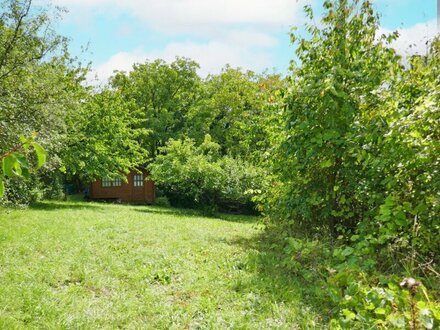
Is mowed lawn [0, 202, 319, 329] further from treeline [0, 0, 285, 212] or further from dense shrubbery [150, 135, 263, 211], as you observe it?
dense shrubbery [150, 135, 263, 211]

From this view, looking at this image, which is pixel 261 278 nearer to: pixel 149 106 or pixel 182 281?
pixel 182 281

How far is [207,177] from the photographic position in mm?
18859

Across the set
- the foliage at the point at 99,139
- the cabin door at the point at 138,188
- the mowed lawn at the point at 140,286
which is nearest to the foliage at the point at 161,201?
the cabin door at the point at 138,188

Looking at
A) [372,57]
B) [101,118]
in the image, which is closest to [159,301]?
[372,57]

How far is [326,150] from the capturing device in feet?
20.8

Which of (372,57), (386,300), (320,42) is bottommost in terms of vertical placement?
(386,300)

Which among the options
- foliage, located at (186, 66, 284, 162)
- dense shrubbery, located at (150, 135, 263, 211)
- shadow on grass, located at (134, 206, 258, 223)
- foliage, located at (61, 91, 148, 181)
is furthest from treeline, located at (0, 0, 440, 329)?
foliage, located at (186, 66, 284, 162)

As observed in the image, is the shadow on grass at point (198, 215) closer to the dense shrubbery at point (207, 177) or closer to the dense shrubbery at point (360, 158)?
the dense shrubbery at point (207, 177)

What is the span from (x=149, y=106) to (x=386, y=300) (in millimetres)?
31894

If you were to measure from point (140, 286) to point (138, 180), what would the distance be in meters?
23.3

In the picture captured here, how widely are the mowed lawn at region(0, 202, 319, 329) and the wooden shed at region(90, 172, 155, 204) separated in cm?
1892

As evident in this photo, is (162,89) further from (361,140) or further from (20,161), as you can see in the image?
(20,161)

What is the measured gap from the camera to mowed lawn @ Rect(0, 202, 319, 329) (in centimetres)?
416

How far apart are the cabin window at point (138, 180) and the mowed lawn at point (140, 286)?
1924 cm
